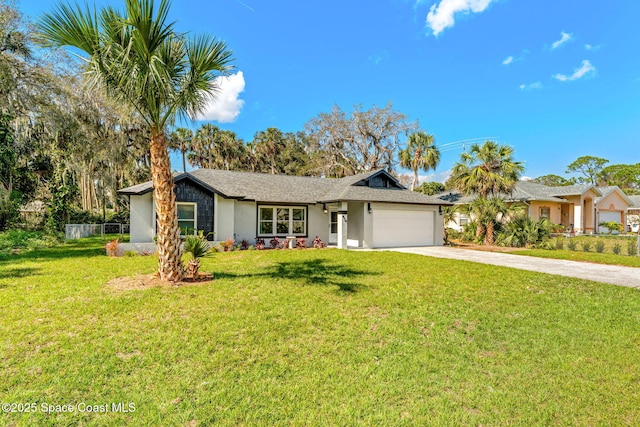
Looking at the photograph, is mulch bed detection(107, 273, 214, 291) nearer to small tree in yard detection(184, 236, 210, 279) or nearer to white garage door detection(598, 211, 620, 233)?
small tree in yard detection(184, 236, 210, 279)

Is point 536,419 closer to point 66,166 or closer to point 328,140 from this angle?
point 66,166

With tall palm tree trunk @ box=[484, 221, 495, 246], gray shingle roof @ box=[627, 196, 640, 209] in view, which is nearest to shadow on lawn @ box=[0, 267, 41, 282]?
tall palm tree trunk @ box=[484, 221, 495, 246]

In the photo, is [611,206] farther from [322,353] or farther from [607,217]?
[322,353]

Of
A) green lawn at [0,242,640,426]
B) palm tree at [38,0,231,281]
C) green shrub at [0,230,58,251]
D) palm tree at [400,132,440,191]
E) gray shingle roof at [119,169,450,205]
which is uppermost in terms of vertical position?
palm tree at [400,132,440,191]

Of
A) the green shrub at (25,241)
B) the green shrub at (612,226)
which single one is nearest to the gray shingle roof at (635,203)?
the green shrub at (612,226)

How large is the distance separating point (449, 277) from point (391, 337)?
472 cm

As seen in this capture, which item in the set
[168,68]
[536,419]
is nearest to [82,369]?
[536,419]

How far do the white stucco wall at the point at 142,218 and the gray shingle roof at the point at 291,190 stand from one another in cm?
73

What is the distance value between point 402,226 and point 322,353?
553 inches

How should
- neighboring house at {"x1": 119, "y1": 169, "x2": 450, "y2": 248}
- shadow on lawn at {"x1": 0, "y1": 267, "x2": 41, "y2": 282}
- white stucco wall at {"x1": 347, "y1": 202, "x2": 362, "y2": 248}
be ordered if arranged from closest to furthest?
1. shadow on lawn at {"x1": 0, "y1": 267, "x2": 41, "y2": 282}
2. neighboring house at {"x1": 119, "y1": 169, "x2": 450, "y2": 248}
3. white stucco wall at {"x1": 347, "y1": 202, "x2": 362, "y2": 248}

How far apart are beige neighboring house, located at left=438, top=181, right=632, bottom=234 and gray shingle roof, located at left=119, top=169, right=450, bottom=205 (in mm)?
10185

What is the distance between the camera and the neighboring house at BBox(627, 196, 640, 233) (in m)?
31.7

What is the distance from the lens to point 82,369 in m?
3.57

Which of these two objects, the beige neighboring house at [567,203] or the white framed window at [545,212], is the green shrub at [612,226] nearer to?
the beige neighboring house at [567,203]
